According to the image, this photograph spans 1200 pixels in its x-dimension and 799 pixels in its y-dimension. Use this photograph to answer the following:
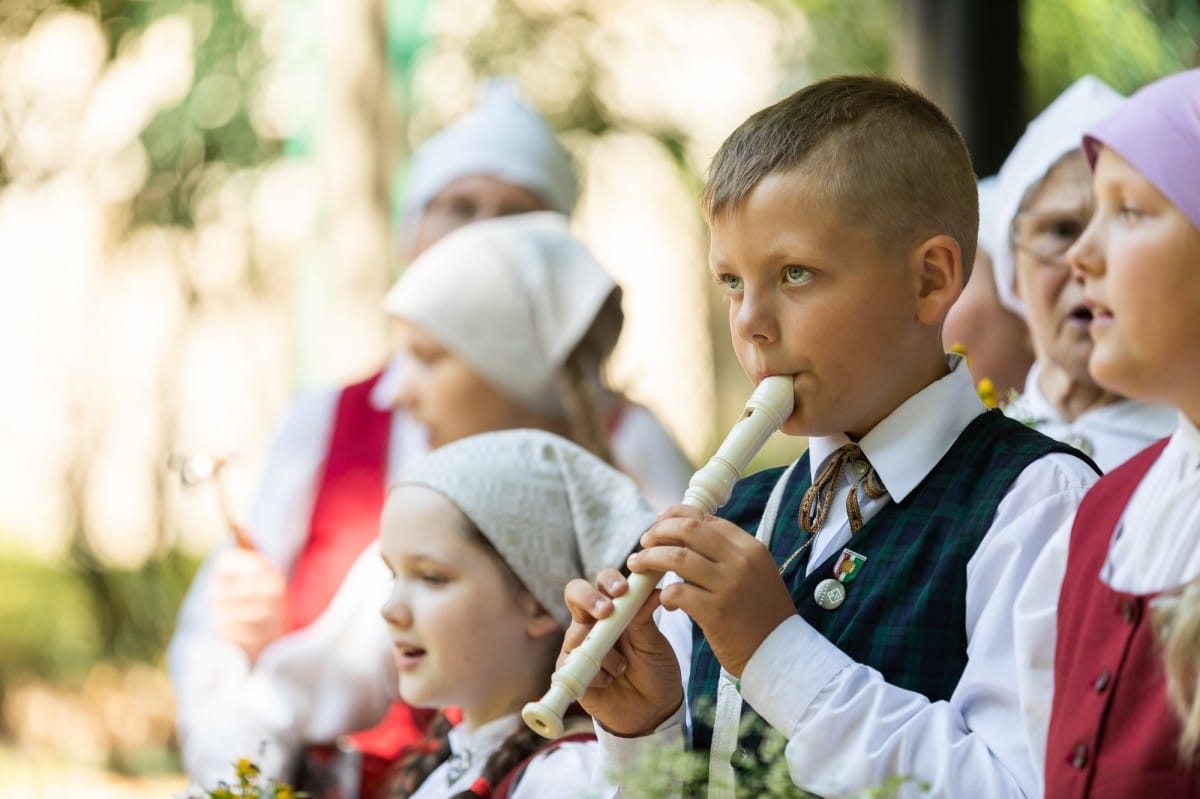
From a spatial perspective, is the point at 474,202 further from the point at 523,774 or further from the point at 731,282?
the point at 731,282

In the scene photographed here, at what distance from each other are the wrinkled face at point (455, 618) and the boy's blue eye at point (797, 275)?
881 millimetres

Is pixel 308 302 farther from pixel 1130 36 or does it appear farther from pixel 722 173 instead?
pixel 722 173

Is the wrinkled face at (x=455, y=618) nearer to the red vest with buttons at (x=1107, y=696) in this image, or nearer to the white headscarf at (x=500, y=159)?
the red vest with buttons at (x=1107, y=696)

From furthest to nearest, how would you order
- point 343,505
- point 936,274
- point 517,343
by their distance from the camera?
point 343,505 → point 517,343 → point 936,274

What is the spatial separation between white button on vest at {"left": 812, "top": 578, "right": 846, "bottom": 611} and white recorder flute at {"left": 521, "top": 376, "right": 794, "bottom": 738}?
0.17m

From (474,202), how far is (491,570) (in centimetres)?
204

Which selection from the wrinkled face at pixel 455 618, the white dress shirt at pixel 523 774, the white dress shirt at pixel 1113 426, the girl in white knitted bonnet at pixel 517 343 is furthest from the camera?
the girl in white knitted bonnet at pixel 517 343

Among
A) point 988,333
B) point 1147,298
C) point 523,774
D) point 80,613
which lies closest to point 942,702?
point 1147,298

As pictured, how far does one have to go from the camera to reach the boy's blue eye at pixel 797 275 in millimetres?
2137

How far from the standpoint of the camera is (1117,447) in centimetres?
299

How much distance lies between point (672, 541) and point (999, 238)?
171 centimetres

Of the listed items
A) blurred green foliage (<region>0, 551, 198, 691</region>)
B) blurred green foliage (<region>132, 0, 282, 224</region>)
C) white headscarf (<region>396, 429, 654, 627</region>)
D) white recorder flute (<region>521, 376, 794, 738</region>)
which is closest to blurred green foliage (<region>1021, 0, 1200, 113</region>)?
white headscarf (<region>396, 429, 654, 627</region>)

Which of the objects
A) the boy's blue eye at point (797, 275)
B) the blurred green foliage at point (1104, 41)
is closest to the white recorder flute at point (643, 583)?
the boy's blue eye at point (797, 275)

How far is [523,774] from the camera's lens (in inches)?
103
